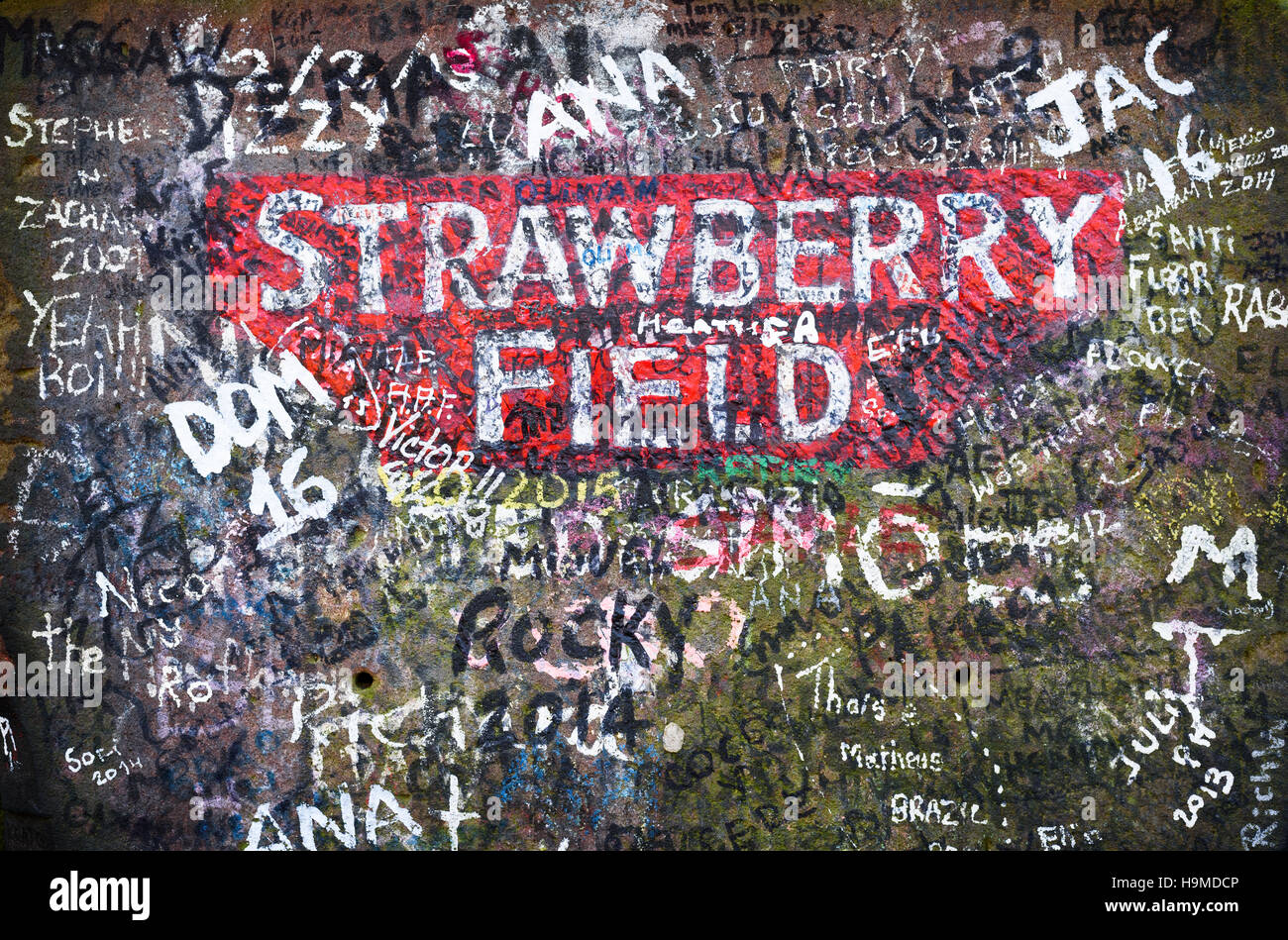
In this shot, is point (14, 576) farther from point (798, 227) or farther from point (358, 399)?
point (798, 227)

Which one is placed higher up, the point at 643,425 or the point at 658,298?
the point at 658,298

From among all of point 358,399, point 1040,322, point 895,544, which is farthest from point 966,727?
point 358,399

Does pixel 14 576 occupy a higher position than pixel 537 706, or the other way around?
pixel 14 576
